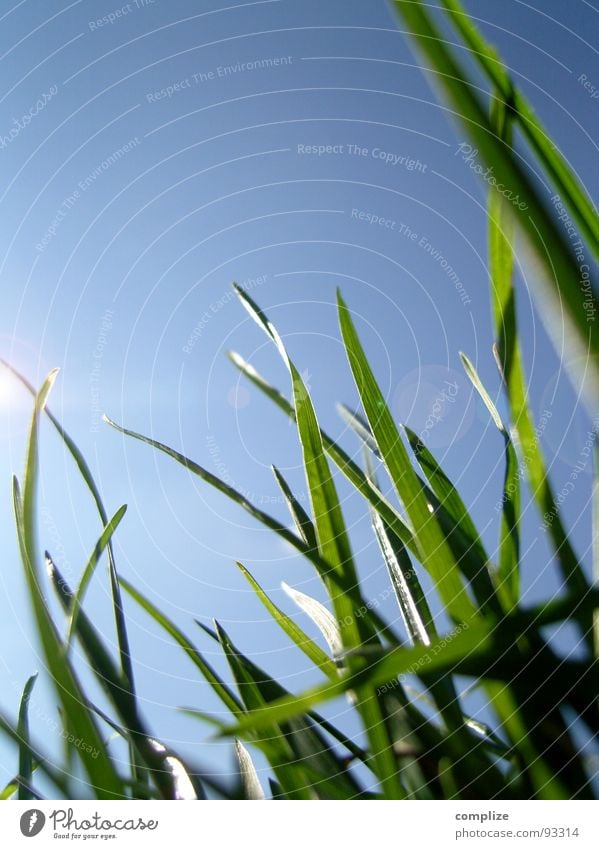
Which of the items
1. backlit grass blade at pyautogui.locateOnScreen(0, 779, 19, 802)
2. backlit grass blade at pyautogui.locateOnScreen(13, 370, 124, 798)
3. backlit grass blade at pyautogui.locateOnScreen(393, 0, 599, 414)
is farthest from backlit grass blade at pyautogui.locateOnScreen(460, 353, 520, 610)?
backlit grass blade at pyautogui.locateOnScreen(0, 779, 19, 802)

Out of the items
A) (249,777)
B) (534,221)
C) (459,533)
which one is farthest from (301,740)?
(534,221)

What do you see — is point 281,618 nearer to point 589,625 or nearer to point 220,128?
point 589,625

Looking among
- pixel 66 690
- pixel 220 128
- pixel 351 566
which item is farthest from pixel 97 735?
pixel 220 128

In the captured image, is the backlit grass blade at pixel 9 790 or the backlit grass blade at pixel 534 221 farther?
the backlit grass blade at pixel 9 790

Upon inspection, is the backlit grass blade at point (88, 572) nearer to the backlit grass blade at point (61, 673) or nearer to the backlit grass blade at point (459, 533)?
the backlit grass blade at point (61, 673)

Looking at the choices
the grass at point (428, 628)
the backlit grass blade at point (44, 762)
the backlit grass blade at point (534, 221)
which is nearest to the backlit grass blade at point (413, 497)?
the grass at point (428, 628)
